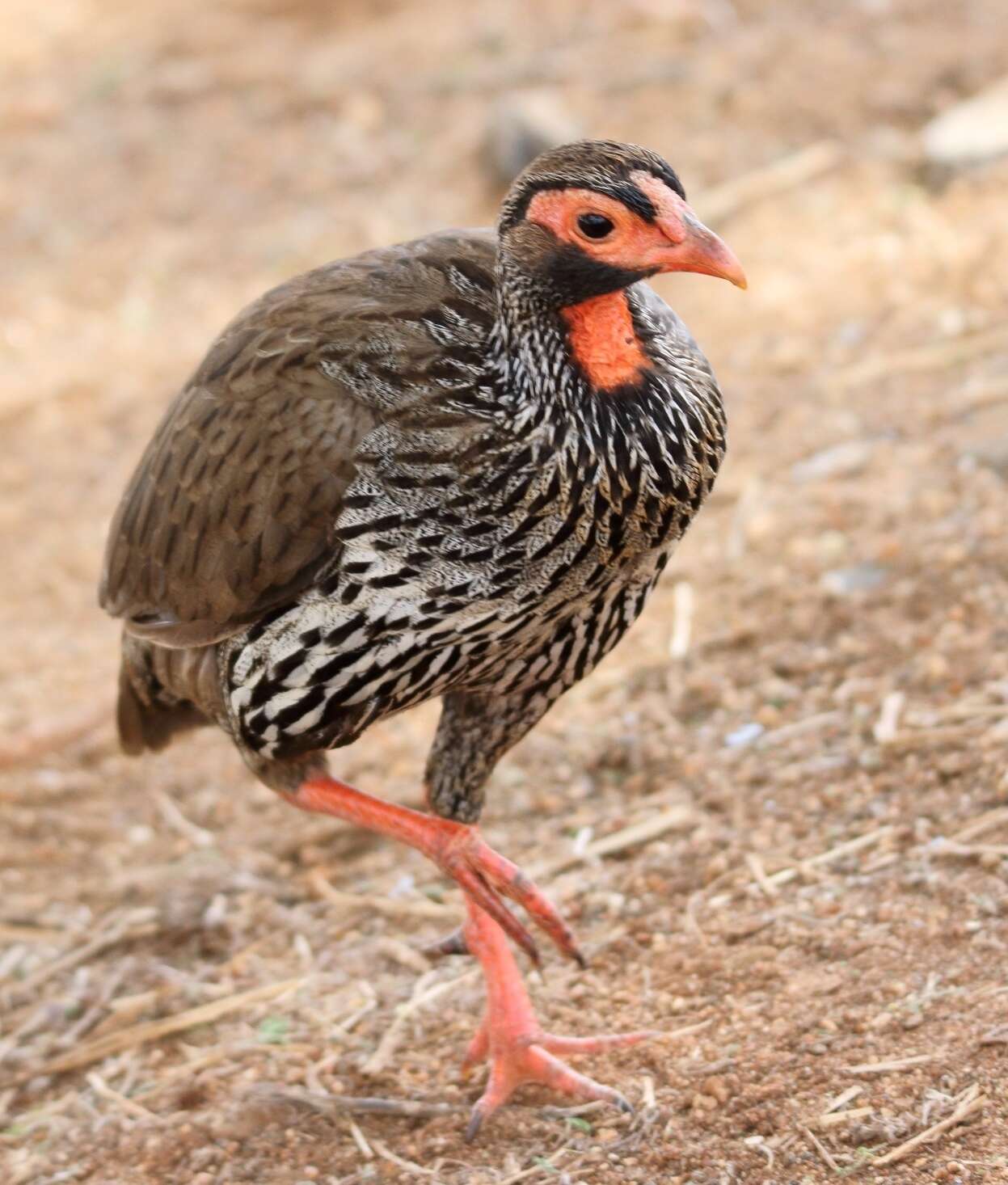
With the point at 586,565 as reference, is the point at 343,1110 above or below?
below

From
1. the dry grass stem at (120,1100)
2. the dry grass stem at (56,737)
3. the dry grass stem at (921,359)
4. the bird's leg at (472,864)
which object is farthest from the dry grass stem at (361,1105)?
the dry grass stem at (921,359)

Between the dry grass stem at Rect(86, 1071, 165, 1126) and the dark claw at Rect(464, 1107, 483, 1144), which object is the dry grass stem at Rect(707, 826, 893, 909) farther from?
the dry grass stem at Rect(86, 1071, 165, 1126)

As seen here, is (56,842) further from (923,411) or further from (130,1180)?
(923,411)

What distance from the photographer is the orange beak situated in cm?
343

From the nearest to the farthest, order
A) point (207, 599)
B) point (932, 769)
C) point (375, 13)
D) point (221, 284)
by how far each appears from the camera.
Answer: point (207, 599), point (932, 769), point (221, 284), point (375, 13)

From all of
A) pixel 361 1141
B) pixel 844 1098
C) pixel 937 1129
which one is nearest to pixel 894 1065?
pixel 844 1098

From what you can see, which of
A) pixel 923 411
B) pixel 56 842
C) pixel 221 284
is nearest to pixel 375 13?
pixel 221 284

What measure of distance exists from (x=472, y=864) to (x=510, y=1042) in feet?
1.48

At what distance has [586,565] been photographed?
3.60m

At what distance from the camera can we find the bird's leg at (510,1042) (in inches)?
159

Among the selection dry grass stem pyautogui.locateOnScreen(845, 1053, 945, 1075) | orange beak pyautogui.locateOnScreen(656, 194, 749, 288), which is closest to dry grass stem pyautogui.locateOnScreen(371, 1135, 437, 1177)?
dry grass stem pyautogui.locateOnScreen(845, 1053, 945, 1075)

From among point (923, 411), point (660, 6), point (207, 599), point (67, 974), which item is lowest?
point (67, 974)

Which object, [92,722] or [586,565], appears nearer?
[586,565]

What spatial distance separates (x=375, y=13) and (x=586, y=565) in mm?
9158
